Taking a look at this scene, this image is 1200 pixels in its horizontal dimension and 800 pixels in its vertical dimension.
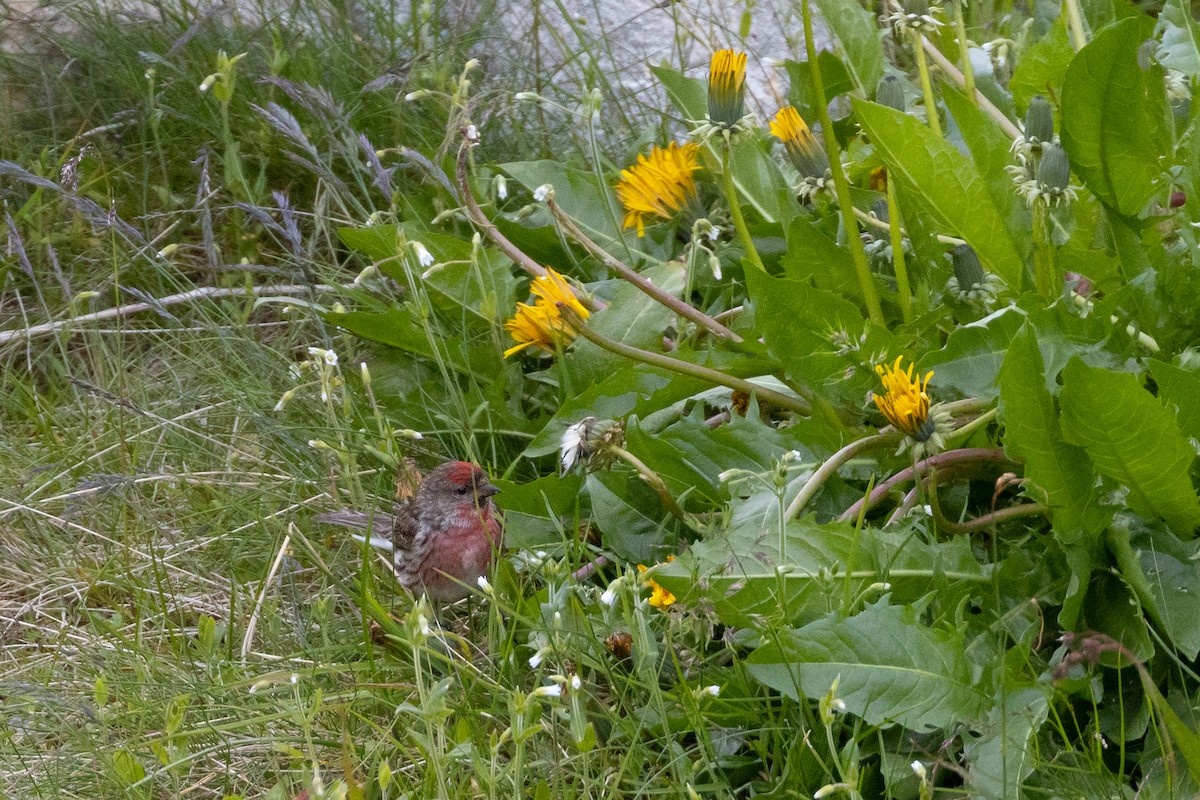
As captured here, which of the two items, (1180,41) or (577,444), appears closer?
(577,444)

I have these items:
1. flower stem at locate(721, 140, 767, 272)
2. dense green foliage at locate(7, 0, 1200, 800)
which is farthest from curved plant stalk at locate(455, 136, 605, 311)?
flower stem at locate(721, 140, 767, 272)

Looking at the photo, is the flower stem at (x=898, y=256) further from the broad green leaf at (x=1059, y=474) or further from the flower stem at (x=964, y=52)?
the broad green leaf at (x=1059, y=474)

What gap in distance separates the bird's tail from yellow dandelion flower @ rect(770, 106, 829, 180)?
4.11 feet

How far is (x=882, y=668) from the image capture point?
212 centimetres

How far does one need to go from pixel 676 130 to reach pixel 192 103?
160 cm

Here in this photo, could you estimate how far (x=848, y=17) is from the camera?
10.4ft

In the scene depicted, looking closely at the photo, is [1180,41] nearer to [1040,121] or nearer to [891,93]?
[891,93]

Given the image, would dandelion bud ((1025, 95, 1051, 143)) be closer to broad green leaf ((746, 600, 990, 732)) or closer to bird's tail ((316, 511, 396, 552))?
broad green leaf ((746, 600, 990, 732))

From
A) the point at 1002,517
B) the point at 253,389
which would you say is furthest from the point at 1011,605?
the point at 253,389

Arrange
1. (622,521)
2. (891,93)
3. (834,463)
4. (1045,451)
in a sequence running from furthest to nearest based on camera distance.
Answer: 1. (891,93)
2. (622,521)
3. (834,463)
4. (1045,451)

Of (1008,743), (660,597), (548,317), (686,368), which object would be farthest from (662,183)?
(1008,743)

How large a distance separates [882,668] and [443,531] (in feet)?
3.55

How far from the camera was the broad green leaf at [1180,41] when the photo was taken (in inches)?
115

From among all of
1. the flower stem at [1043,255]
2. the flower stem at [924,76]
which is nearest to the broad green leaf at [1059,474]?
the flower stem at [1043,255]
